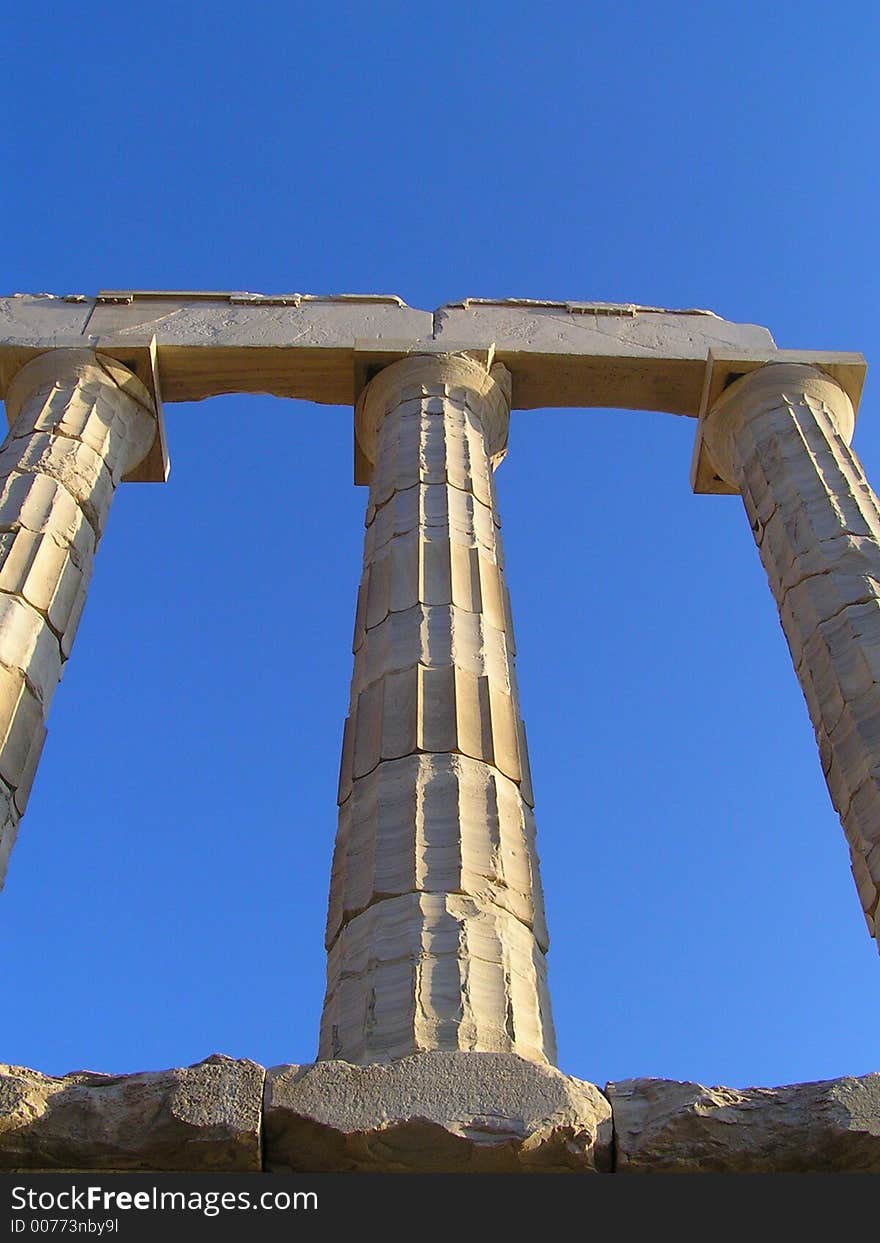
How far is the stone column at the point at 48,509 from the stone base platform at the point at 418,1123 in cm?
562

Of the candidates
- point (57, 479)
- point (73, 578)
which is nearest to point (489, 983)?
point (73, 578)

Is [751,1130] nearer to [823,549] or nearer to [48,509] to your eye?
[823,549]

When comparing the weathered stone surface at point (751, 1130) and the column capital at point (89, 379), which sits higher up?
the column capital at point (89, 379)

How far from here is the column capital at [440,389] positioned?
65.7 ft

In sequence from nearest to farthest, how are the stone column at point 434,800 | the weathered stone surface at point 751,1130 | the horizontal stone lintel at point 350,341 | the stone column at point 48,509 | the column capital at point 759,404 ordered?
the weathered stone surface at point 751,1130
the stone column at point 434,800
the stone column at point 48,509
the column capital at point 759,404
the horizontal stone lintel at point 350,341

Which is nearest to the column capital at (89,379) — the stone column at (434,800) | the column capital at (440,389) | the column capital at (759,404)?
the column capital at (440,389)

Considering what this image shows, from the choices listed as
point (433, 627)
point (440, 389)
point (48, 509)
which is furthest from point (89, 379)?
point (433, 627)

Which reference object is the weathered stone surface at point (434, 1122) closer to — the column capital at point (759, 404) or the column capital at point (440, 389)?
the column capital at point (440, 389)

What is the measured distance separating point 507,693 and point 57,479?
282 inches

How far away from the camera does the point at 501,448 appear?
20828mm

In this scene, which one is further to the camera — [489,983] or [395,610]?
[395,610]

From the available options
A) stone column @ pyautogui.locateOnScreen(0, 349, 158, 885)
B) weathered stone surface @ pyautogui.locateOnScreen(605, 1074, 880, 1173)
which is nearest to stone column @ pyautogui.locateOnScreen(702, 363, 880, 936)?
weathered stone surface @ pyautogui.locateOnScreen(605, 1074, 880, 1173)

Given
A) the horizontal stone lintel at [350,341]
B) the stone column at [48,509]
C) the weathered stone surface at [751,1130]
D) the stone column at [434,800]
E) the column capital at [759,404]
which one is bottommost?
the weathered stone surface at [751,1130]

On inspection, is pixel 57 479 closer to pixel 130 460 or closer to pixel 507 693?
pixel 130 460
